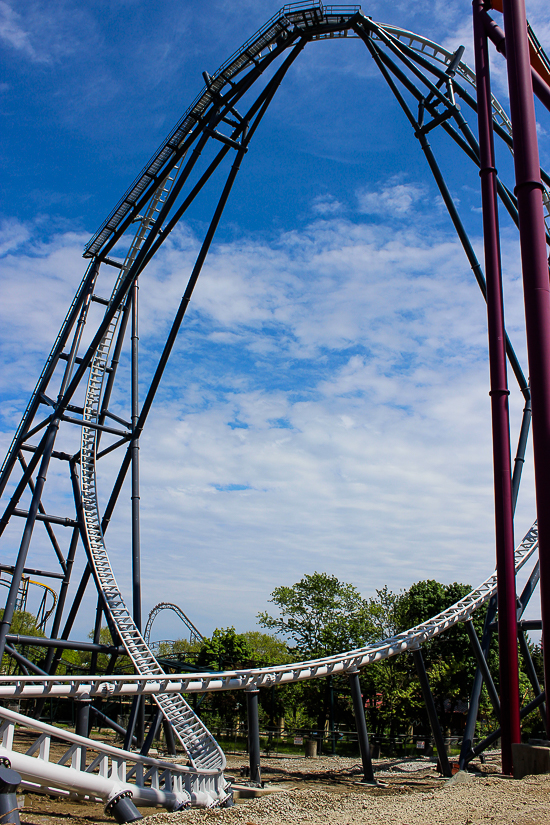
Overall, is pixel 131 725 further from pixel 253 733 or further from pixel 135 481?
pixel 135 481

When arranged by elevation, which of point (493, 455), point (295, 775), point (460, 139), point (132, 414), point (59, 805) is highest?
point (460, 139)

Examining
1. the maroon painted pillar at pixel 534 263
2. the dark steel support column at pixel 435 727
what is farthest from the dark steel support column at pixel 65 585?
the maroon painted pillar at pixel 534 263

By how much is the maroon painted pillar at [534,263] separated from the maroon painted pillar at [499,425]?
2.41 m

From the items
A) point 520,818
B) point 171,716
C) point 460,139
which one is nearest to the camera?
point 520,818

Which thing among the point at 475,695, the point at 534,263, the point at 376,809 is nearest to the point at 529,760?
the point at 376,809

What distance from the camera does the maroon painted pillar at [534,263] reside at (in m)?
5.38

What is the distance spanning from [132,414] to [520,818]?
39.2 feet

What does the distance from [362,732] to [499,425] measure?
22.4ft

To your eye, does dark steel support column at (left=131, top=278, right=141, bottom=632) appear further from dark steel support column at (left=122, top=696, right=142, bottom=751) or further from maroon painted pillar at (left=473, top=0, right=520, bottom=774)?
maroon painted pillar at (left=473, top=0, right=520, bottom=774)

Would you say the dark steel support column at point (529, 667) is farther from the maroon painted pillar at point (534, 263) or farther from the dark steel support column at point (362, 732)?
the maroon painted pillar at point (534, 263)

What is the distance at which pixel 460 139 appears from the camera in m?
12.3

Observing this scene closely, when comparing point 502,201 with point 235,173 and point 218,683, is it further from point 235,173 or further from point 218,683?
point 218,683

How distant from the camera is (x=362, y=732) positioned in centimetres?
1188

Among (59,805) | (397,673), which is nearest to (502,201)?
(59,805)
